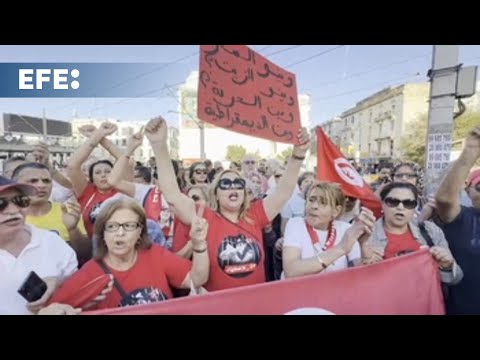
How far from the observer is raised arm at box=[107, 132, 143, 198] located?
2.95 m

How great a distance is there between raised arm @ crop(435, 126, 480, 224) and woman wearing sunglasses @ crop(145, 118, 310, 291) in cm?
90

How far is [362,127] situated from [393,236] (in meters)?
64.8

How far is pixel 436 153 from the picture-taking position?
3396mm

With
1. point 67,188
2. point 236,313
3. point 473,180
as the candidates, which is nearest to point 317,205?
point 236,313

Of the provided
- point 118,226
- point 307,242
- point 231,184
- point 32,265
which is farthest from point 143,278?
point 307,242

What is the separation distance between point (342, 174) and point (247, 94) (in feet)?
2.67

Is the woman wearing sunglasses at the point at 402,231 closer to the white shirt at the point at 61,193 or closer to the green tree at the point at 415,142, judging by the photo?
the white shirt at the point at 61,193

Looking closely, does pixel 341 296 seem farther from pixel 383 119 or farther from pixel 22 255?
pixel 383 119

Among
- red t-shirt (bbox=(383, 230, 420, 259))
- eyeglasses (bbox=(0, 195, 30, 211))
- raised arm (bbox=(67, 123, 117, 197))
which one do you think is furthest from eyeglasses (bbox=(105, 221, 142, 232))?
red t-shirt (bbox=(383, 230, 420, 259))

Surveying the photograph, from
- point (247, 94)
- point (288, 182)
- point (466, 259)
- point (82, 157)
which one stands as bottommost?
point (466, 259)

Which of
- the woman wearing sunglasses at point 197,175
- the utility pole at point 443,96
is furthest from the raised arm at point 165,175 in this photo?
the utility pole at point 443,96

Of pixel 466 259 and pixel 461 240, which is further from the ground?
pixel 461 240

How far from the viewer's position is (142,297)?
1.73 meters
